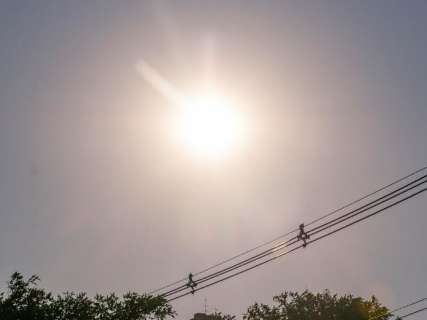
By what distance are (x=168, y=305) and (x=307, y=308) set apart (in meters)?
16.0

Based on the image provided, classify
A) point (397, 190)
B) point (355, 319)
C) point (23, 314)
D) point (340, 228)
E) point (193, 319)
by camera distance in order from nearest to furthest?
point (397, 190), point (340, 228), point (23, 314), point (355, 319), point (193, 319)

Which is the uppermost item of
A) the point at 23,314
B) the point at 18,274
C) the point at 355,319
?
the point at 18,274

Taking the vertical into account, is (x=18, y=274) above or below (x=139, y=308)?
above

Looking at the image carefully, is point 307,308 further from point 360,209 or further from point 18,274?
point 360,209

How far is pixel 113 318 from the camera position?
31.0m

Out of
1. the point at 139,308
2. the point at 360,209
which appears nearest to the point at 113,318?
the point at 139,308

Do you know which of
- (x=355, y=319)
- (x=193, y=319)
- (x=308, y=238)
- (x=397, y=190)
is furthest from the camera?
(x=193, y=319)

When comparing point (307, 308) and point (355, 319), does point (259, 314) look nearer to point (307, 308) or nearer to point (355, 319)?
point (307, 308)

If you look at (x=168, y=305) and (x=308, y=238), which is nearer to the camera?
(x=308, y=238)

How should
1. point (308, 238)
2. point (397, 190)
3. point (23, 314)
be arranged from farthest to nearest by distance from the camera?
point (23, 314), point (308, 238), point (397, 190)

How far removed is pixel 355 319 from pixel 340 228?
3292cm

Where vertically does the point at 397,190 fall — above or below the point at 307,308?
below

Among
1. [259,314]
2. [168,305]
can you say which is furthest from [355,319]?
[168,305]

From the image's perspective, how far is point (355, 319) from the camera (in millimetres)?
39031
